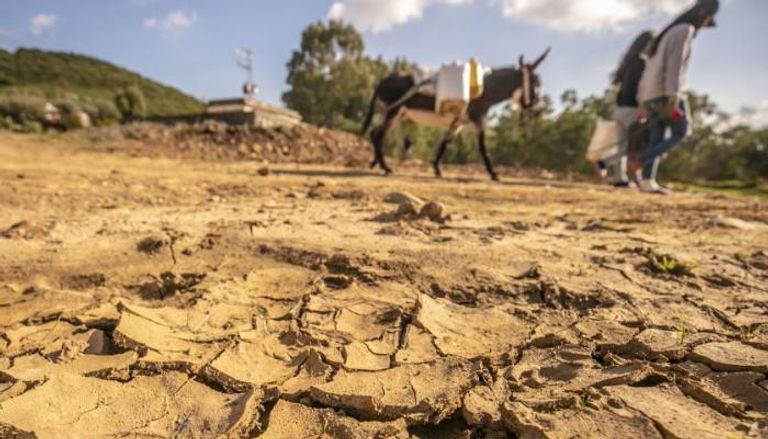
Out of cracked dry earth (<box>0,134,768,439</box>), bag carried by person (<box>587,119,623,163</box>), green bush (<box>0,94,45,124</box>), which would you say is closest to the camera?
cracked dry earth (<box>0,134,768,439</box>)

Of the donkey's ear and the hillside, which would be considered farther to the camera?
the hillside

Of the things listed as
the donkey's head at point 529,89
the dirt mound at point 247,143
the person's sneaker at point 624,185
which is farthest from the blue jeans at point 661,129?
the dirt mound at point 247,143

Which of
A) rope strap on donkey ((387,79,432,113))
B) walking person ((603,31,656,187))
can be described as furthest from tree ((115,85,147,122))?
walking person ((603,31,656,187))

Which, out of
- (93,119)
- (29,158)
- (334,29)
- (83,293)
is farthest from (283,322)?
(334,29)

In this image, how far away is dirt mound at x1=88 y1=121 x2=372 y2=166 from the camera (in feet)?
29.1

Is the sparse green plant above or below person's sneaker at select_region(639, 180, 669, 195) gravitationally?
below

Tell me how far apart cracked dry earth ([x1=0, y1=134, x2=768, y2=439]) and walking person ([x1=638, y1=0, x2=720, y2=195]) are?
7.01 feet

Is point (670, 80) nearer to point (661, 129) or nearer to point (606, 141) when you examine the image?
point (661, 129)

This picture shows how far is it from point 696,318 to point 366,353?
51.4 inches

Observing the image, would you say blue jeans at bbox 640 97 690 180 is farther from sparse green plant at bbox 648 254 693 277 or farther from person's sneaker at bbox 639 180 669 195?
sparse green plant at bbox 648 254 693 277

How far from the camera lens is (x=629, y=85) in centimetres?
611

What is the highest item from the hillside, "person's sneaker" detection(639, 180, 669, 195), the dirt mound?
the hillside

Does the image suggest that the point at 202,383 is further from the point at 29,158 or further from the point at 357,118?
the point at 357,118

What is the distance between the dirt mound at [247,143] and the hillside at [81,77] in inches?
686
